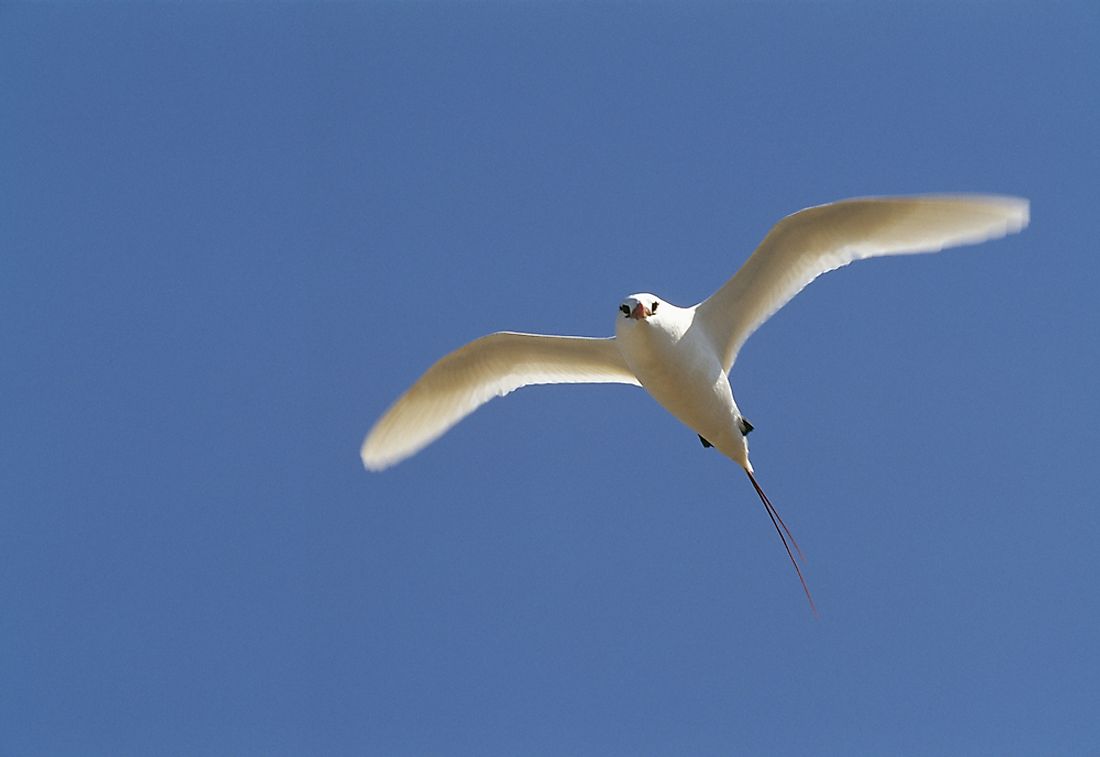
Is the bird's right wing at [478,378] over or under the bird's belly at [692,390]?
over

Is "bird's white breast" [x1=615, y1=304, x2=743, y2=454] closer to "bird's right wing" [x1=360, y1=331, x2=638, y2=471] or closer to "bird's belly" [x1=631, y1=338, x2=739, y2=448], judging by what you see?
"bird's belly" [x1=631, y1=338, x2=739, y2=448]

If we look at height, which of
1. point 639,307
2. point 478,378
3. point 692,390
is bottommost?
point 692,390

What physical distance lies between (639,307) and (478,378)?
8.25 ft

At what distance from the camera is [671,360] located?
415 inches

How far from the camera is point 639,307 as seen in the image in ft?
34.1

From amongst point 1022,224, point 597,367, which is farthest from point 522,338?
point 1022,224

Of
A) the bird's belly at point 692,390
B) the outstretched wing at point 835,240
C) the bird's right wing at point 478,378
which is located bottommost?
the bird's belly at point 692,390

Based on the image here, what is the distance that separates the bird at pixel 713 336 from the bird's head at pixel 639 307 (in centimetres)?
1

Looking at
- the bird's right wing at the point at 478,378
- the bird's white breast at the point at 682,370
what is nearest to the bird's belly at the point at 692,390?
the bird's white breast at the point at 682,370

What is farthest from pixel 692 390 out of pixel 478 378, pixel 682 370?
pixel 478 378

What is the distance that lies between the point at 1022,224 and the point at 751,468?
3.14 metres

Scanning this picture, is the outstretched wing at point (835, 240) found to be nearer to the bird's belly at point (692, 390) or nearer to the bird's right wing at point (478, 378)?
the bird's belly at point (692, 390)

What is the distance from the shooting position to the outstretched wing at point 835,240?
10.4 meters

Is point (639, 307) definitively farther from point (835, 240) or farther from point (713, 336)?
point (835, 240)
